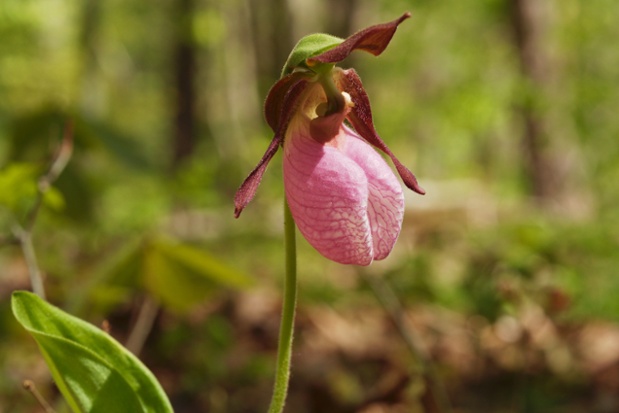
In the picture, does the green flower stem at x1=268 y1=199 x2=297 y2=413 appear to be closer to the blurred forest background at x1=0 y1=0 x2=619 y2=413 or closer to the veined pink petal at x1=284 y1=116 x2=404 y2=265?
the veined pink petal at x1=284 y1=116 x2=404 y2=265

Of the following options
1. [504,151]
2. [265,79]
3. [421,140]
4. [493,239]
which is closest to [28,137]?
[493,239]

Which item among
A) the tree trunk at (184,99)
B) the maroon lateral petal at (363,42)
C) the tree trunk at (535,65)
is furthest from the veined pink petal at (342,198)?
the tree trunk at (184,99)

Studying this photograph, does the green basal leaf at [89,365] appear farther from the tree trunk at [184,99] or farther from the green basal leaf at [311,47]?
the tree trunk at [184,99]

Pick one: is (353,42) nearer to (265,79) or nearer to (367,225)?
(367,225)

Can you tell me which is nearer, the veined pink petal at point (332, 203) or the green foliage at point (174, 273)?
the veined pink petal at point (332, 203)

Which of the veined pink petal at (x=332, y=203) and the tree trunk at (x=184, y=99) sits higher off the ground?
the veined pink petal at (x=332, y=203)

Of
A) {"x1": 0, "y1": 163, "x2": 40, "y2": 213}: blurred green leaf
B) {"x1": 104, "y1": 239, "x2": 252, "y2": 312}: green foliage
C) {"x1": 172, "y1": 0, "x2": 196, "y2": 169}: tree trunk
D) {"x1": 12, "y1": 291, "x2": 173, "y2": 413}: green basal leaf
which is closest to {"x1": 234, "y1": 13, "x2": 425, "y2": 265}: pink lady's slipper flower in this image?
{"x1": 12, "y1": 291, "x2": 173, "y2": 413}: green basal leaf
